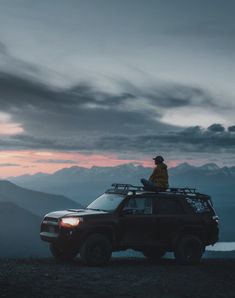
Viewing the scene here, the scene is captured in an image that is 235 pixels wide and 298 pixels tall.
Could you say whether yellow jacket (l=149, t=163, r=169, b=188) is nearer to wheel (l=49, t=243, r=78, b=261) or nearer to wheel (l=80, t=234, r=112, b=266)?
wheel (l=80, t=234, r=112, b=266)

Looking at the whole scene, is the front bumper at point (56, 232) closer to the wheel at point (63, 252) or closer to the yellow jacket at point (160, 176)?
the wheel at point (63, 252)

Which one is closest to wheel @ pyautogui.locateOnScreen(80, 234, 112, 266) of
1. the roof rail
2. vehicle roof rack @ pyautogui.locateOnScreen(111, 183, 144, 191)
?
vehicle roof rack @ pyautogui.locateOnScreen(111, 183, 144, 191)

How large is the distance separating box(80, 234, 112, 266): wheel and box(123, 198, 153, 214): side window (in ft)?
4.52

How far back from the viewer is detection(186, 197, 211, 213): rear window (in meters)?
17.0

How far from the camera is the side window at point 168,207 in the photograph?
54.1 feet

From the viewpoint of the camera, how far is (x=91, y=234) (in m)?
15.1

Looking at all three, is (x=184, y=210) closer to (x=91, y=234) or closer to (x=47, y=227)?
(x=91, y=234)

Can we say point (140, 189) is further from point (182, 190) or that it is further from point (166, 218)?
point (182, 190)

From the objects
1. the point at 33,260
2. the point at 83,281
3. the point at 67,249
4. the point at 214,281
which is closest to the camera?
the point at 83,281

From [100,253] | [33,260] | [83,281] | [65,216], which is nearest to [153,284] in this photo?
[83,281]

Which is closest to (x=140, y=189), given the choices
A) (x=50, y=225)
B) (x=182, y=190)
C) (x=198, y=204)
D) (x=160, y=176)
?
(x=160, y=176)

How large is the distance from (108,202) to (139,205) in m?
1.01

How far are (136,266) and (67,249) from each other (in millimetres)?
2262

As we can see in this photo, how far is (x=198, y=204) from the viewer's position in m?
17.2
